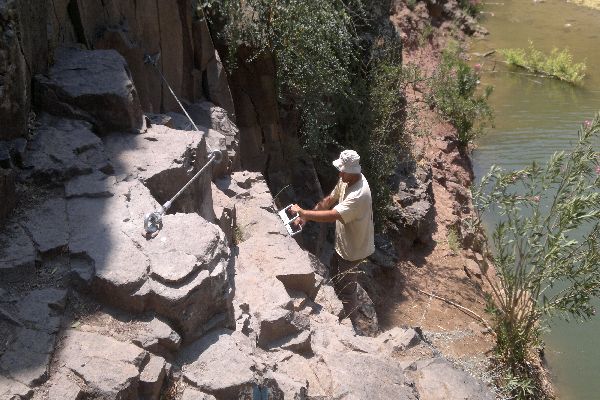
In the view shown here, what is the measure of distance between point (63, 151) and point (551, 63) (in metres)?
13.3

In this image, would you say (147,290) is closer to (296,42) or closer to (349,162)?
(349,162)

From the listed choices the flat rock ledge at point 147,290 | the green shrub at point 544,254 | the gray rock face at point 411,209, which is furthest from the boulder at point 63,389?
the gray rock face at point 411,209

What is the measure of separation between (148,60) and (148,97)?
30 cm

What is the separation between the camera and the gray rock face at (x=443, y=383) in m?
4.96

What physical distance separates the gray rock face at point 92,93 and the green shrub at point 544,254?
360 centimetres

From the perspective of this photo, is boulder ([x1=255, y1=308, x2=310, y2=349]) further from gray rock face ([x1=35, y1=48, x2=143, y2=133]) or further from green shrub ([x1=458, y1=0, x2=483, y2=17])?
green shrub ([x1=458, y1=0, x2=483, y2=17])

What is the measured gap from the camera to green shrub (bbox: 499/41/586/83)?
50.0 feet

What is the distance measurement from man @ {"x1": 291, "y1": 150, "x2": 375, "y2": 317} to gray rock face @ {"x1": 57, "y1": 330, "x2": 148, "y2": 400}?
2.47 meters

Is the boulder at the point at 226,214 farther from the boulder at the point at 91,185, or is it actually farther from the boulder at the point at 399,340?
the boulder at the point at 399,340

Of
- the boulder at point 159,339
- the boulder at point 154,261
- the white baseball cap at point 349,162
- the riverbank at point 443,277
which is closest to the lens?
the boulder at point 159,339

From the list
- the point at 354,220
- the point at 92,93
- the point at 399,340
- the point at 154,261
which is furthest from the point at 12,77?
the point at 399,340

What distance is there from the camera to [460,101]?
40.1 feet

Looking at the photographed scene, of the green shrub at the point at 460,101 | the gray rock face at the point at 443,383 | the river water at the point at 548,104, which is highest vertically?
the gray rock face at the point at 443,383

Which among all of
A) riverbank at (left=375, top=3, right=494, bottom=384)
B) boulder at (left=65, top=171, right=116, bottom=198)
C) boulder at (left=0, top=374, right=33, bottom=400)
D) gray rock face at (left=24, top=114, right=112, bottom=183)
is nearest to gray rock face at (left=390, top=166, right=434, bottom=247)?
riverbank at (left=375, top=3, right=494, bottom=384)
